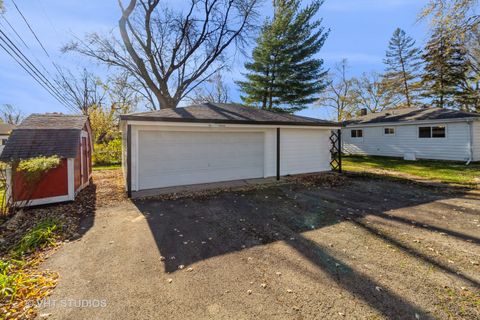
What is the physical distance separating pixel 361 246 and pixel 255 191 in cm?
404

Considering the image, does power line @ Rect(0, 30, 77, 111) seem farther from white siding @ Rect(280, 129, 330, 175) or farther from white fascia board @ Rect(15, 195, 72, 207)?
white siding @ Rect(280, 129, 330, 175)

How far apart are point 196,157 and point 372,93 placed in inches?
1117

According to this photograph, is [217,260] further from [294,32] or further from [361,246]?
[294,32]

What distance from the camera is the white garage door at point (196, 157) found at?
7582 mm

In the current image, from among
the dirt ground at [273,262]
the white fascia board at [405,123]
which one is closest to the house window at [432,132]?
the white fascia board at [405,123]

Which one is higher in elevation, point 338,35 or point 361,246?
point 338,35

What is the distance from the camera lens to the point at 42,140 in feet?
20.7

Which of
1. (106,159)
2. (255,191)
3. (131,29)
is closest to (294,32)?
(131,29)

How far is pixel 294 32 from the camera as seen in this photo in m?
17.5

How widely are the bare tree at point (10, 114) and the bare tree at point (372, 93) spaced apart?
190 ft

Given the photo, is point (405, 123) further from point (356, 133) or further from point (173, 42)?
point (173, 42)

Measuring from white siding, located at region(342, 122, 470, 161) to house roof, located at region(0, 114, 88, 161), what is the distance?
18.3 m

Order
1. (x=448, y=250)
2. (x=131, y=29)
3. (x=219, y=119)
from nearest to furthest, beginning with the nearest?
1. (x=448, y=250)
2. (x=219, y=119)
3. (x=131, y=29)

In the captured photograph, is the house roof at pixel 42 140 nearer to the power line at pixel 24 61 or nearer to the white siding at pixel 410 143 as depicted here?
the power line at pixel 24 61
